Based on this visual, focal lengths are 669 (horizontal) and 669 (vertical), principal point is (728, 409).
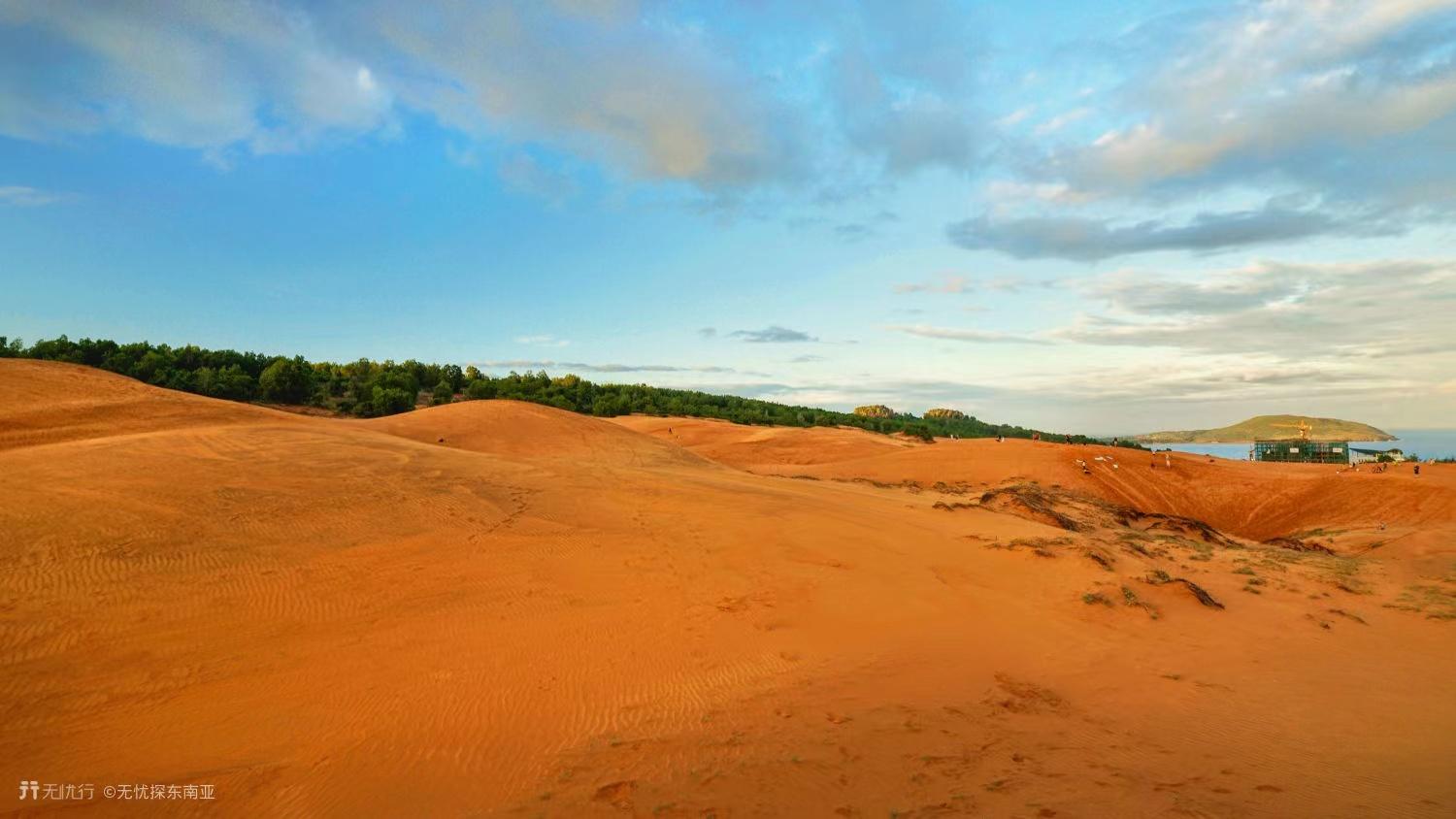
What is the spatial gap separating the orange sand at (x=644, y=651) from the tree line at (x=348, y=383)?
18928mm

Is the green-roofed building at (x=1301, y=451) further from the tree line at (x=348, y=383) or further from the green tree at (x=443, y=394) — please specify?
the green tree at (x=443, y=394)

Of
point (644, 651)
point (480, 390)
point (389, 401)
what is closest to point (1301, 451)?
point (644, 651)

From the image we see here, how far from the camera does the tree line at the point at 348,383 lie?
2894cm

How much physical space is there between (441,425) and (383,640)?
53.5ft

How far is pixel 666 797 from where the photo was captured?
390 cm

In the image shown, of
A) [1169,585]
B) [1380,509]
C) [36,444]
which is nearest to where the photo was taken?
[1169,585]

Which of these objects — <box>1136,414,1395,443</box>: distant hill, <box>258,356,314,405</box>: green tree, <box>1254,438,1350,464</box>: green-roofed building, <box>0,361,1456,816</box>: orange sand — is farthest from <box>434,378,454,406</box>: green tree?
<box>1136,414,1395,443</box>: distant hill

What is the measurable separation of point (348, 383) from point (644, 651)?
34974 mm

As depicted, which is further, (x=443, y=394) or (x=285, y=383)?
(x=443, y=394)

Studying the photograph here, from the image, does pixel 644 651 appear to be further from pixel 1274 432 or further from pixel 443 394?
pixel 1274 432

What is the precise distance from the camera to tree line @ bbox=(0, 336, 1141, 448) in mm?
28938

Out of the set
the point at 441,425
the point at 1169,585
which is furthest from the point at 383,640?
the point at 441,425

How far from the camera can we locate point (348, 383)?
3512cm

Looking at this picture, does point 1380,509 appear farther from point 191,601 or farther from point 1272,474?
point 191,601
